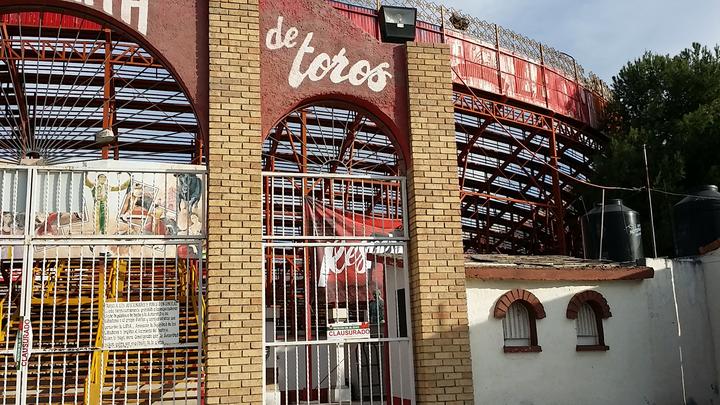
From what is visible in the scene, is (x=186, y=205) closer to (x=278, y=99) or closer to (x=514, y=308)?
(x=278, y=99)

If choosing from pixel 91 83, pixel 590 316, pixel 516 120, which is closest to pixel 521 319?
pixel 590 316

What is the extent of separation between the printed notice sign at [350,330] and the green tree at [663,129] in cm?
1827

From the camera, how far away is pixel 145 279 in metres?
17.0

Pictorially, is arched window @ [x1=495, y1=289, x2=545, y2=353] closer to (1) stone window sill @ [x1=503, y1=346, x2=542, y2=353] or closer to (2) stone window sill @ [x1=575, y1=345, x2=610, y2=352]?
(1) stone window sill @ [x1=503, y1=346, x2=542, y2=353]

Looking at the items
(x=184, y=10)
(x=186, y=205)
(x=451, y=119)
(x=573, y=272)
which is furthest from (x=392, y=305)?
(x=184, y=10)

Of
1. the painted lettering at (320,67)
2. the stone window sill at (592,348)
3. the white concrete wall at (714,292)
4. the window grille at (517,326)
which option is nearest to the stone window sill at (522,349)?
the window grille at (517,326)

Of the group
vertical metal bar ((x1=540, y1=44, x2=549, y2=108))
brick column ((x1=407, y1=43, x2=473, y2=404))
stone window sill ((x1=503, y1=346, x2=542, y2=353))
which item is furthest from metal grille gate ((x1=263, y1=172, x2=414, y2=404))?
vertical metal bar ((x1=540, y1=44, x2=549, y2=108))

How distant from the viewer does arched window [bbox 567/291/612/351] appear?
12117 mm

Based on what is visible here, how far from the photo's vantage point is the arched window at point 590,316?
12.1 metres

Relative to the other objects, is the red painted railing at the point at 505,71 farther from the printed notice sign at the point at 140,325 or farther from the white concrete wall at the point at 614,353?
the printed notice sign at the point at 140,325

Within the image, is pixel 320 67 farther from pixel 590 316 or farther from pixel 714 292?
pixel 714 292

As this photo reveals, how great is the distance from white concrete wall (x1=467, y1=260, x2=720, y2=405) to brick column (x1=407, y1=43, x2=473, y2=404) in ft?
8.39

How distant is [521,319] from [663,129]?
1839 centimetres

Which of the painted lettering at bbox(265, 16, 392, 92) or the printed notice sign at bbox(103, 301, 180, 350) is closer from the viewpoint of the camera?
the printed notice sign at bbox(103, 301, 180, 350)
